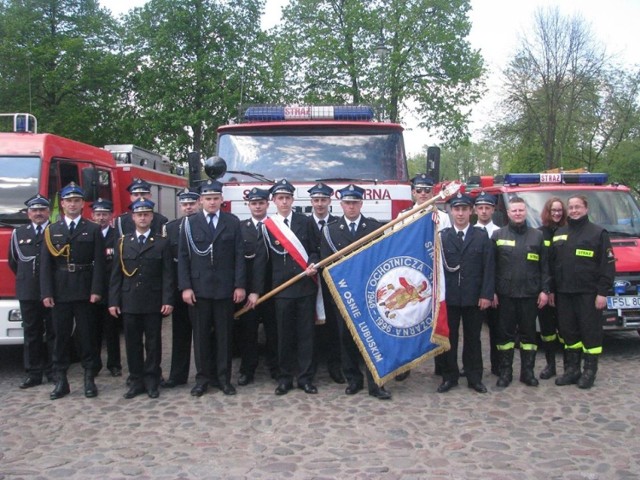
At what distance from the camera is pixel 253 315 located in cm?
641

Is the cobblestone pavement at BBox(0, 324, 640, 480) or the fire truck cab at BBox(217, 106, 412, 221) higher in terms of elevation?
the fire truck cab at BBox(217, 106, 412, 221)

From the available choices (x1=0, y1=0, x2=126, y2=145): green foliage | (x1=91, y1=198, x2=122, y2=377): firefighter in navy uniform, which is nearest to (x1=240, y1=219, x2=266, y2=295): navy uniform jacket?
(x1=91, y1=198, x2=122, y2=377): firefighter in navy uniform

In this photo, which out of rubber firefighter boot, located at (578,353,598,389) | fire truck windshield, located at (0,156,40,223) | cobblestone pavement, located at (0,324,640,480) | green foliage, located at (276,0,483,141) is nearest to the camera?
cobblestone pavement, located at (0,324,640,480)

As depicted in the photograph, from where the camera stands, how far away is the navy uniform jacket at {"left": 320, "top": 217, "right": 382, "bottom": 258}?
6059 mm

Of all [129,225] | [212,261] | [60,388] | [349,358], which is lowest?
[60,388]

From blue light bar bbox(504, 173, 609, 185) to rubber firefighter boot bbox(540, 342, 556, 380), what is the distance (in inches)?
127

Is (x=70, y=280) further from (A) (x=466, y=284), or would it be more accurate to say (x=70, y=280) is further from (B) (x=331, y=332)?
(A) (x=466, y=284)

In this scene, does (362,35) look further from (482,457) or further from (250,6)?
(482,457)

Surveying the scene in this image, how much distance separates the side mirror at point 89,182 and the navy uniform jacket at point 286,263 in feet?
8.21

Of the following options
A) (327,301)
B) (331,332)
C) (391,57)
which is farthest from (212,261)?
(391,57)

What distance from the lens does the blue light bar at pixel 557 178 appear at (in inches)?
354

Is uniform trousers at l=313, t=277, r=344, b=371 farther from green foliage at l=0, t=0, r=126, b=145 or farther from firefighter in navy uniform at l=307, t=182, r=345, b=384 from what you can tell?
green foliage at l=0, t=0, r=126, b=145

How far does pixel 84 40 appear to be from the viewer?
2967 centimetres

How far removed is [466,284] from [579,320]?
133cm
